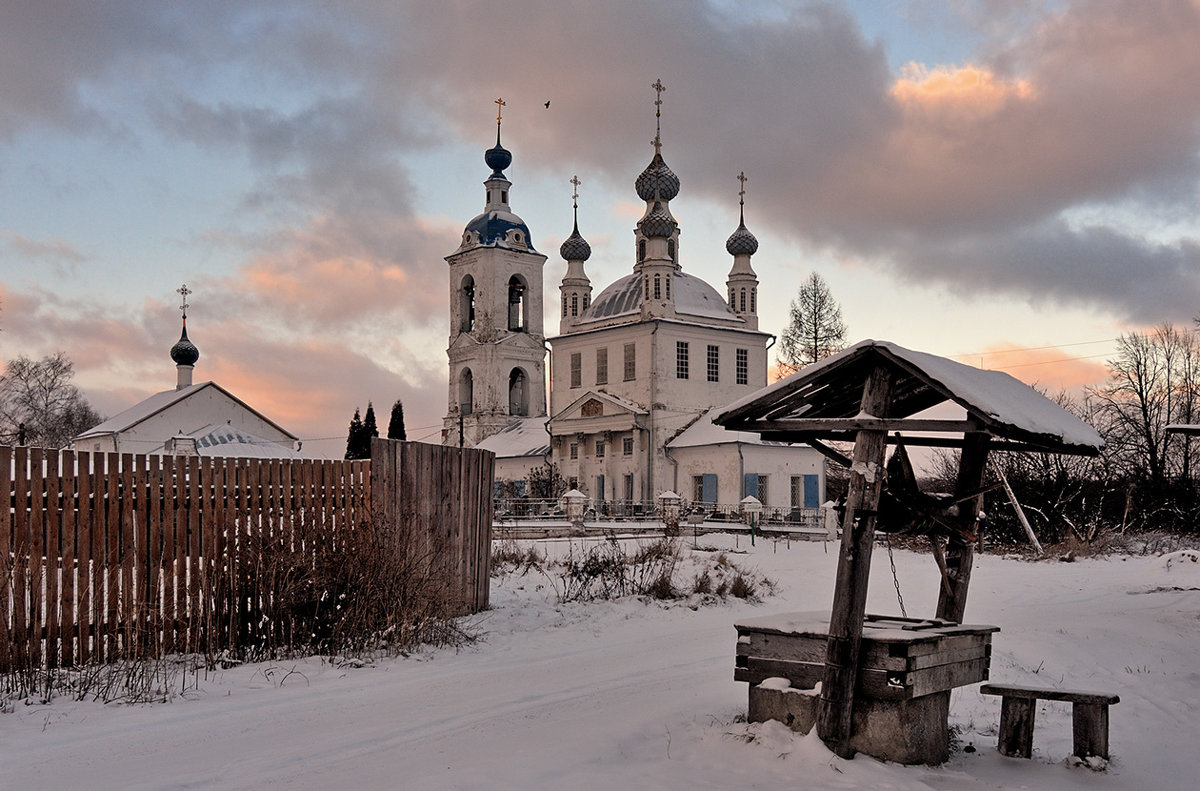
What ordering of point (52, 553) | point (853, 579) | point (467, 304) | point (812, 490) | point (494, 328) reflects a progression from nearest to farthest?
1. point (853, 579)
2. point (52, 553)
3. point (812, 490)
4. point (494, 328)
5. point (467, 304)

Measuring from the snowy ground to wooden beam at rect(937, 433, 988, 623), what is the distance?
1015 mm

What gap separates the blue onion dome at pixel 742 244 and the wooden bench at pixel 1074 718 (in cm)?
4680

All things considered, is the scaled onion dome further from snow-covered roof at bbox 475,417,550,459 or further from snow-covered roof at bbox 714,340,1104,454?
snow-covered roof at bbox 714,340,1104,454

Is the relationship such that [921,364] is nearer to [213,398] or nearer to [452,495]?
[452,495]

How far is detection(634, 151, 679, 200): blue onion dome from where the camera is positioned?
172 ft

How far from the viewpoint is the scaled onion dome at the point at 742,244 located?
54.5m

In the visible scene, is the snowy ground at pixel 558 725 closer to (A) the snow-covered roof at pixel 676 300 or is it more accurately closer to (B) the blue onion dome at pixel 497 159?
(A) the snow-covered roof at pixel 676 300

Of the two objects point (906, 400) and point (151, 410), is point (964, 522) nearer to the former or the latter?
point (906, 400)

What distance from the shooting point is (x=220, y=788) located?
7.08 meters

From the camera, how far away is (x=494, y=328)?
193 ft

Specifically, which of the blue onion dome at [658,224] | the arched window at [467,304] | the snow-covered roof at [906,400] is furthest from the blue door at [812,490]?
the snow-covered roof at [906,400]

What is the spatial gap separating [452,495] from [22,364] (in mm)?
62898

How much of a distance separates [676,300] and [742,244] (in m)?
5.95

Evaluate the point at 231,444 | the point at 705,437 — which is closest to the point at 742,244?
the point at 705,437
